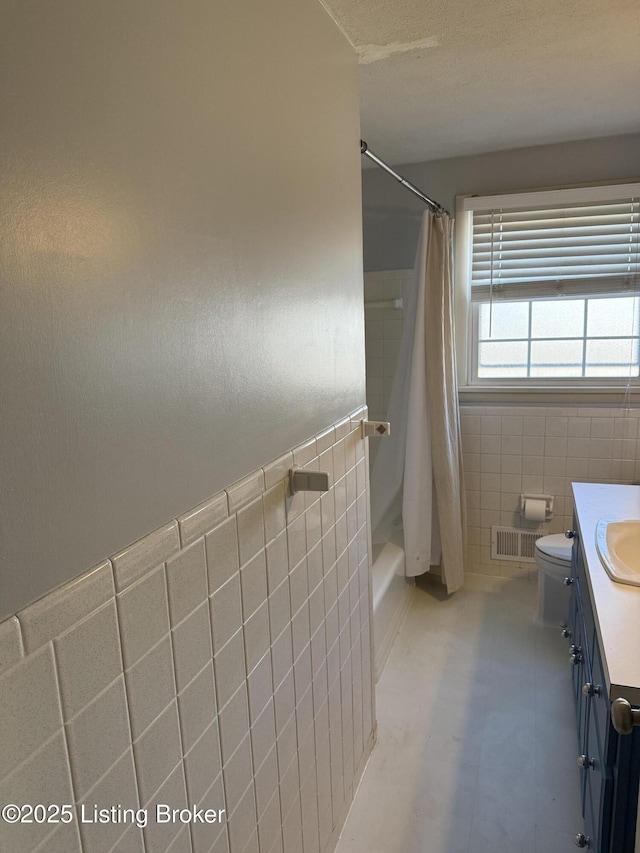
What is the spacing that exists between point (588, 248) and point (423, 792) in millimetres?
2523

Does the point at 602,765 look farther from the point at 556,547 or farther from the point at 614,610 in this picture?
the point at 556,547

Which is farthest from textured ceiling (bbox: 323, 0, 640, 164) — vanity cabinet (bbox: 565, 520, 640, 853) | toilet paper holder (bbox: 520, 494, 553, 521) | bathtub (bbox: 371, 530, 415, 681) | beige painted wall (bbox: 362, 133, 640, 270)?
bathtub (bbox: 371, 530, 415, 681)

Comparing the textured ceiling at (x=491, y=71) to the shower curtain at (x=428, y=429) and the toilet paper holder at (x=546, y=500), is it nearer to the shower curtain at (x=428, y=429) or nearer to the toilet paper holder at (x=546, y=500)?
the shower curtain at (x=428, y=429)

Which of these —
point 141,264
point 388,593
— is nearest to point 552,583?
point 388,593

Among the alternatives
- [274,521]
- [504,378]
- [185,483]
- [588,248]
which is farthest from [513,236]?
[185,483]

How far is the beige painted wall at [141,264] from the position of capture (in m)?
0.64

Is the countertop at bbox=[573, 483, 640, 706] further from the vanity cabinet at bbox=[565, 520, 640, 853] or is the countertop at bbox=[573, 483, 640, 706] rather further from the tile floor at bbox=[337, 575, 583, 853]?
the tile floor at bbox=[337, 575, 583, 853]

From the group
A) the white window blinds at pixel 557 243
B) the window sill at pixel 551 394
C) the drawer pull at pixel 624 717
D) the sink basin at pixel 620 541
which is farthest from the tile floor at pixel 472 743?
the white window blinds at pixel 557 243

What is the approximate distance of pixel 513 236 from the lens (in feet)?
9.95

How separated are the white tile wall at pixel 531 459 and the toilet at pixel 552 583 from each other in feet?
1.24

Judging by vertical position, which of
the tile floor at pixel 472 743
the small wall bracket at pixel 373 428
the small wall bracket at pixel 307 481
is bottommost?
the tile floor at pixel 472 743

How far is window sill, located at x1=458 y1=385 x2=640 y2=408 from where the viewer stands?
2934 millimetres

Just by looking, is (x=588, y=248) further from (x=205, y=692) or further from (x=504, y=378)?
(x=205, y=692)

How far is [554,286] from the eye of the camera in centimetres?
299
